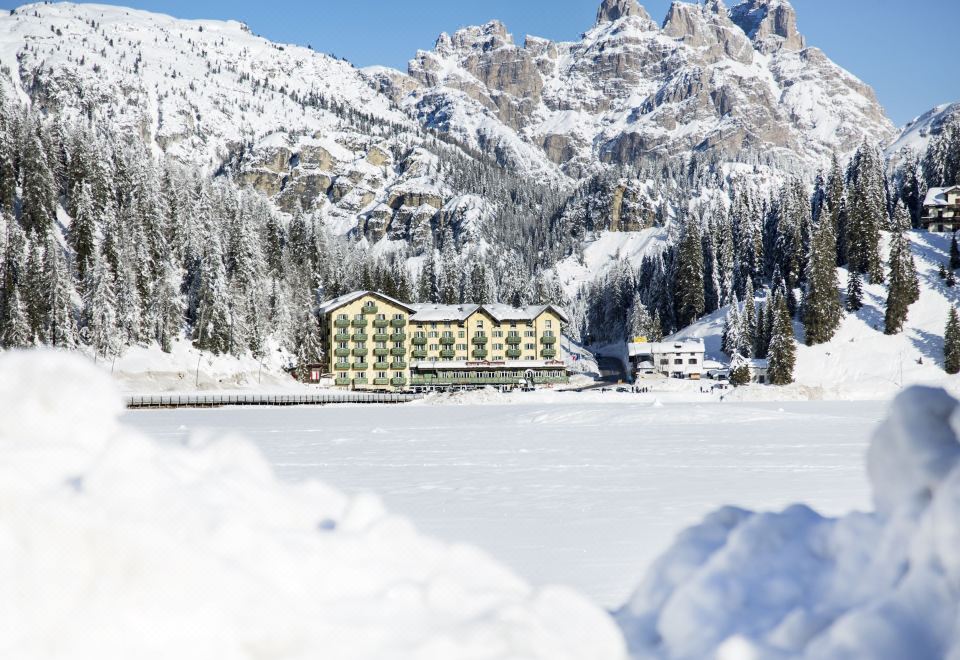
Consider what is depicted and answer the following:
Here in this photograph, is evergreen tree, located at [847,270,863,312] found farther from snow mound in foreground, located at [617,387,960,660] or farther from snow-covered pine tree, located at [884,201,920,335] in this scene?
snow mound in foreground, located at [617,387,960,660]

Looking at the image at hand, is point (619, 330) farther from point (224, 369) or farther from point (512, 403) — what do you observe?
point (224, 369)

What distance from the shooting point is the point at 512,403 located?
72250mm

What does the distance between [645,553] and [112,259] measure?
73.5 m

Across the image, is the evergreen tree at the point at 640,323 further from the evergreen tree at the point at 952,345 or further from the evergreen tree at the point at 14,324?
the evergreen tree at the point at 14,324

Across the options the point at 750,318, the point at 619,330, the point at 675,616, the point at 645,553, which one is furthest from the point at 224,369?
the point at 619,330

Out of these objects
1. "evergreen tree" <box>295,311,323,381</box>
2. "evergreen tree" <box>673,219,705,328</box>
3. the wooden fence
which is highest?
"evergreen tree" <box>673,219,705,328</box>

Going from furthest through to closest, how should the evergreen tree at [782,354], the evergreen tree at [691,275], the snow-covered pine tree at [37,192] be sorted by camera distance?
the evergreen tree at [691,275] < the evergreen tree at [782,354] < the snow-covered pine tree at [37,192]

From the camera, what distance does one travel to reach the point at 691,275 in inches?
4695

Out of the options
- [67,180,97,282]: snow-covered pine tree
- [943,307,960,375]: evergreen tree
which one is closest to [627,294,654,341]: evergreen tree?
[943,307,960,375]: evergreen tree

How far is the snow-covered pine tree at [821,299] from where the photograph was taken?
83.1 m

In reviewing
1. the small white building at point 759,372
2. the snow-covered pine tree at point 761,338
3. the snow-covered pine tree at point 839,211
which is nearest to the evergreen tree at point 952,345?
the small white building at point 759,372

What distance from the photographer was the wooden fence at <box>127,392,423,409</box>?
205 ft

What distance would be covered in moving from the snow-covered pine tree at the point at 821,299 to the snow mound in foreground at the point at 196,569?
8809cm

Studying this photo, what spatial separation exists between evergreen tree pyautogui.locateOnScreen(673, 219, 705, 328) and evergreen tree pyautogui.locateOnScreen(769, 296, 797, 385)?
40.9m
